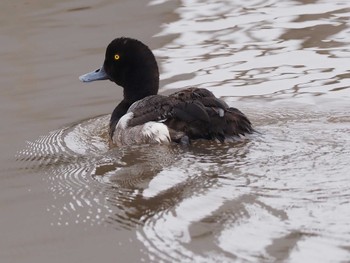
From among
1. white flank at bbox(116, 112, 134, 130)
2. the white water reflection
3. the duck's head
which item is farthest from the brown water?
the duck's head

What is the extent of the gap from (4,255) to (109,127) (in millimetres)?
2619

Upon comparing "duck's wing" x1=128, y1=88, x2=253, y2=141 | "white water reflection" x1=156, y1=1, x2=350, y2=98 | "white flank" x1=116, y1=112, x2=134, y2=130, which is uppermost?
"duck's wing" x1=128, y1=88, x2=253, y2=141

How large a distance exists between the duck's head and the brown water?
364mm

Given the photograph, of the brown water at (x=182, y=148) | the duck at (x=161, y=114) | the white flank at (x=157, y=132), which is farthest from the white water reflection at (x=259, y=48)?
the white flank at (x=157, y=132)

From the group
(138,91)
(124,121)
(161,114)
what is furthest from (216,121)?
(138,91)

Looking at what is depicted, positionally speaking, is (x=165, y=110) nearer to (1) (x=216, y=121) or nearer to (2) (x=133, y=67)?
(1) (x=216, y=121)

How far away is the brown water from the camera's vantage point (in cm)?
495

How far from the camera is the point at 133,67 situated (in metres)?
7.72

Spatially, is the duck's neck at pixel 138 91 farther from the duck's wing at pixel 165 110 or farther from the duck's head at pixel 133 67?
the duck's wing at pixel 165 110

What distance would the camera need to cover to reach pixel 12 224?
18.0ft

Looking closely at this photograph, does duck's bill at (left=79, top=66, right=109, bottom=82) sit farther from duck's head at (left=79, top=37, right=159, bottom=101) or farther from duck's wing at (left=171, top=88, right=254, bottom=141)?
duck's wing at (left=171, top=88, right=254, bottom=141)

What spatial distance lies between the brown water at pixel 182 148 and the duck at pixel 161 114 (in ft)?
0.32

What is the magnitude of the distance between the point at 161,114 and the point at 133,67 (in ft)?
2.91

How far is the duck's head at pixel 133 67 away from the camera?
7641 mm
